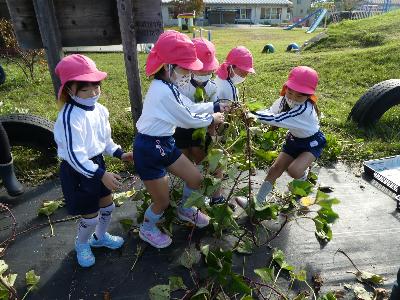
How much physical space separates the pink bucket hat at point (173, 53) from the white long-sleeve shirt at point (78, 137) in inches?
19.7

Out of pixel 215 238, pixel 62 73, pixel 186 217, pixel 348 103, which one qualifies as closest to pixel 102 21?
pixel 62 73

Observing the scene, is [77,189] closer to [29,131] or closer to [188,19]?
[29,131]

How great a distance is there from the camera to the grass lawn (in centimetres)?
453

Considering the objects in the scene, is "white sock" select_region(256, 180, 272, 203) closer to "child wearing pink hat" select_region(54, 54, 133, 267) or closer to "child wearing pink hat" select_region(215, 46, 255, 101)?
"child wearing pink hat" select_region(215, 46, 255, 101)

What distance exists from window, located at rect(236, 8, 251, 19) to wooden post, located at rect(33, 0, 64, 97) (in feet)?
170

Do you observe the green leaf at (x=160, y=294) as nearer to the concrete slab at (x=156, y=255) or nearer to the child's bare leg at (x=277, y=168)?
the concrete slab at (x=156, y=255)

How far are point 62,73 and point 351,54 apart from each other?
7.97 metres

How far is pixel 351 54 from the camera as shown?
852 centimetres

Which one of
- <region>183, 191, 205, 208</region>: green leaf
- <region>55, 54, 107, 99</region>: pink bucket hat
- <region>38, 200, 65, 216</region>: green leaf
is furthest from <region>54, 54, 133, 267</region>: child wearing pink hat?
<region>38, 200, 65, 216</region>: green leaf

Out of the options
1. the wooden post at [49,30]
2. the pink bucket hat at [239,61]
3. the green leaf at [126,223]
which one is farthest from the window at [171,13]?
the green leaf at [126,223]

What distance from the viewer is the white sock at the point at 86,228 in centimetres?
243

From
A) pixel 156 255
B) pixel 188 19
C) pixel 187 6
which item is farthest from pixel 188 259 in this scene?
pixel 187 6

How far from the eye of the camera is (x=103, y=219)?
264 centimetres

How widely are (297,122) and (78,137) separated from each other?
1686 millimetres
